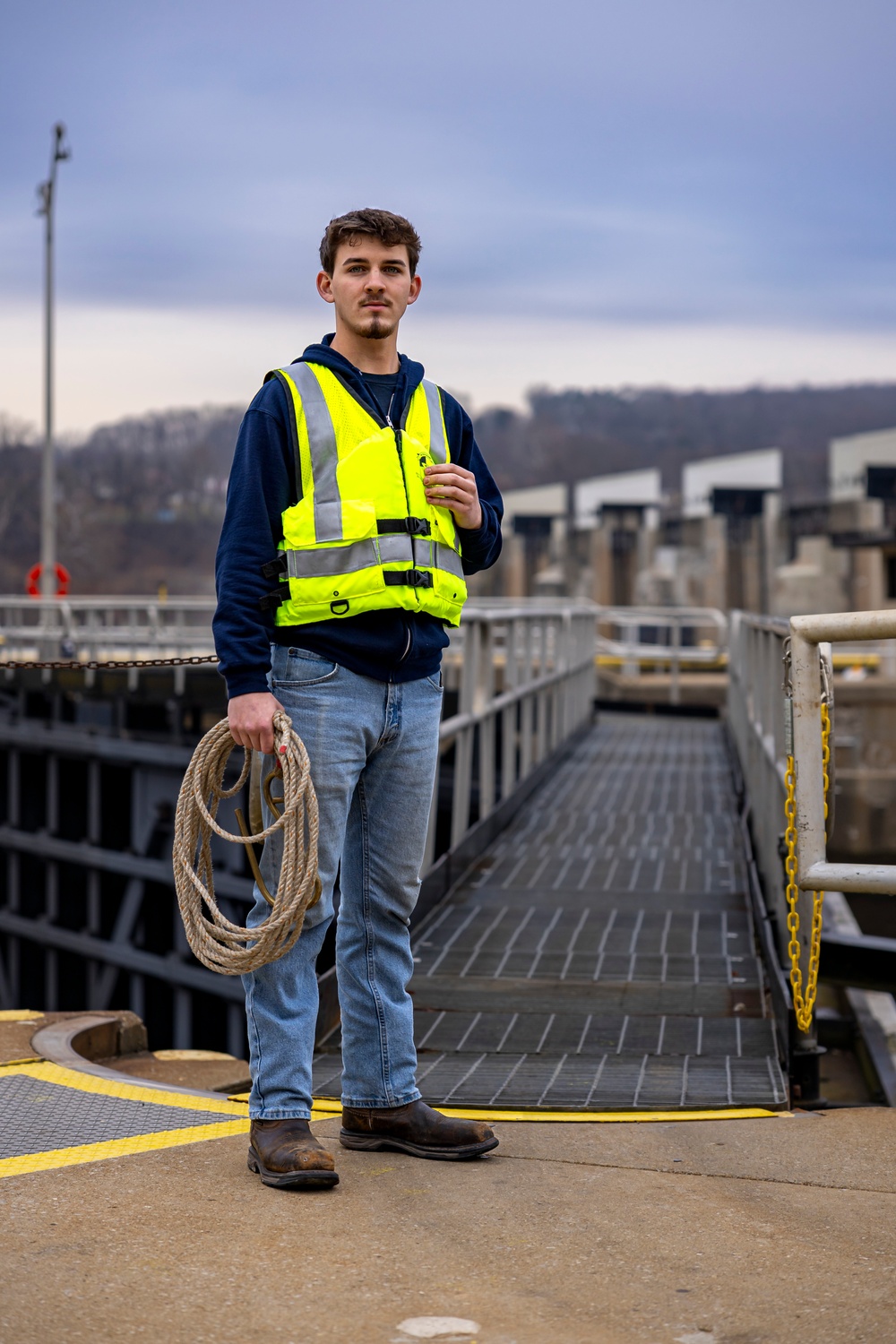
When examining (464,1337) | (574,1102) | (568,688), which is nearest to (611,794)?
(568,688)

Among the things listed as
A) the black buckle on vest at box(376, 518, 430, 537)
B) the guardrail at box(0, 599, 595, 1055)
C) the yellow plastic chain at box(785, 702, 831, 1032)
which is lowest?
the guardrail at box(0, 599, 595, 1055)

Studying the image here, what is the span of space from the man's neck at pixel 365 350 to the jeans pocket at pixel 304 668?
0.64 metres

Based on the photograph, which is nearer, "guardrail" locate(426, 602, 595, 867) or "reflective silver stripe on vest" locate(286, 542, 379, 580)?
"reflective silver stripe on vest" locate(286, 542, 379, 580)

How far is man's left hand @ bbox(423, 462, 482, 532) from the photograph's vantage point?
9.97 ft

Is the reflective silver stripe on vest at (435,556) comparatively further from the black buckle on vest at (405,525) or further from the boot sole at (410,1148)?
the boot sole at (410,1148)

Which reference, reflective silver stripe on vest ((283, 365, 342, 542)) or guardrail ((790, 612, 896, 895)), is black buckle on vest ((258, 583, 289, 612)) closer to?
reflective silver stripe on vest ((283, 365, 342, 542))

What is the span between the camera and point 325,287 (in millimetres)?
3150

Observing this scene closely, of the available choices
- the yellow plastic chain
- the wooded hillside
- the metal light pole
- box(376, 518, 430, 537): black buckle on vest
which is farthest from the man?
the wooded hillside

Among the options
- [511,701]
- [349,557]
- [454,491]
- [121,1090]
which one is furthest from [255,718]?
[511,701]

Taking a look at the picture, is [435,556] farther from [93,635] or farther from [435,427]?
[93,635]

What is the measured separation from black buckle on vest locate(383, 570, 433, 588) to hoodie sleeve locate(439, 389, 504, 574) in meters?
Answer: 0.22

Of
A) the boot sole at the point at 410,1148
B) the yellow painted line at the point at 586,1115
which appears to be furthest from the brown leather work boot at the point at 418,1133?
the yellow painted line at the point at 586,1115

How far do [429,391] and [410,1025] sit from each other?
1.46m

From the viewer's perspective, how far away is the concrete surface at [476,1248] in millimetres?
→ 2232
